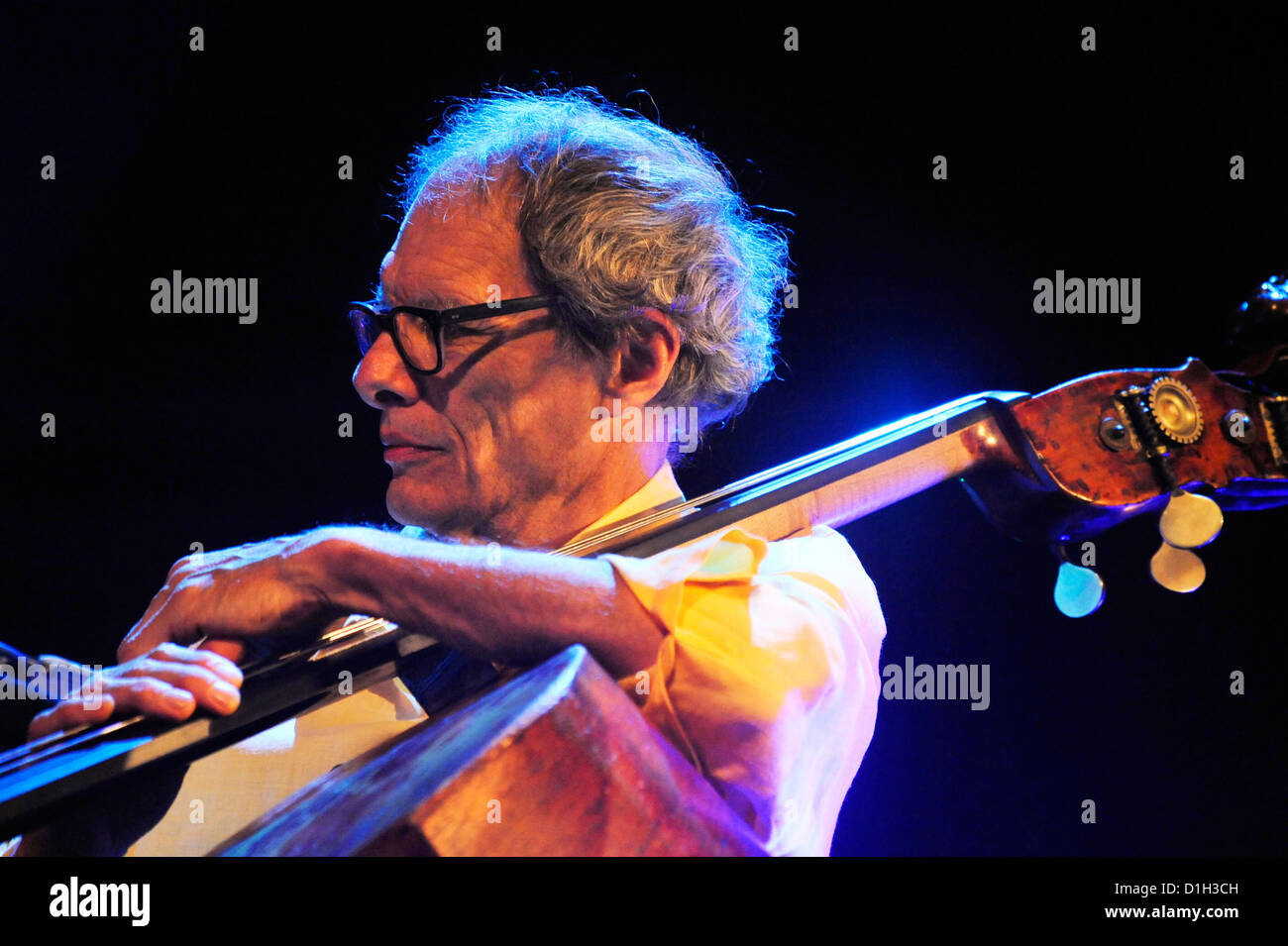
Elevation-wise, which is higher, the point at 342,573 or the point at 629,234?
the point at 629,234

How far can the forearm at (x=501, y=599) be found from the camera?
96 centimetres

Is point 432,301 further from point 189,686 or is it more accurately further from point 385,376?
point 189,686

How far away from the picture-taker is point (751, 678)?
3.23ft

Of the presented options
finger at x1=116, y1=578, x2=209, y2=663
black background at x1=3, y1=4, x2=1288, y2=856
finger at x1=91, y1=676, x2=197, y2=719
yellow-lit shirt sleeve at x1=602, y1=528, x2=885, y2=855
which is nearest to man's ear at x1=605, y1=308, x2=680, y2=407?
yellow-lit shirt sleeve at x1=602, y1=528, x2=885, y2=855

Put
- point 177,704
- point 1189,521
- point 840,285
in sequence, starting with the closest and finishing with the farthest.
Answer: point 177,704
point 1189,521
point 840,285

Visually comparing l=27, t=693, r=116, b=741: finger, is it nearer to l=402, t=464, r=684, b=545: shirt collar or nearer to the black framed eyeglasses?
l=402, t=464, r=684, b=545: shirt collar

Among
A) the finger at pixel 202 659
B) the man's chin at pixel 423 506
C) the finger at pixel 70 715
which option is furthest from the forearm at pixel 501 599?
the man's chin at pixel 423 506

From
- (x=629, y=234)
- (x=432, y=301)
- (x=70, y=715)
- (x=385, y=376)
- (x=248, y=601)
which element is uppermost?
(x=629, y=234)

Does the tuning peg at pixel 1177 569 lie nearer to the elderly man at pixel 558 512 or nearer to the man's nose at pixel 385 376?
the elderly man at pixel 558 512

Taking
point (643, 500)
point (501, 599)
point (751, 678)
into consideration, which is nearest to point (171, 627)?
point (501, 599)

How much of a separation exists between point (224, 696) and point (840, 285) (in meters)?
Result: 1.75

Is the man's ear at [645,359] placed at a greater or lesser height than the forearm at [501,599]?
greater

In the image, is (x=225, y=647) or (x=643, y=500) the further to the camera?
(x=643, y=500)

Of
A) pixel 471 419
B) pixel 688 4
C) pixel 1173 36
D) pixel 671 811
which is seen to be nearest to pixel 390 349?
pixel 471 419
